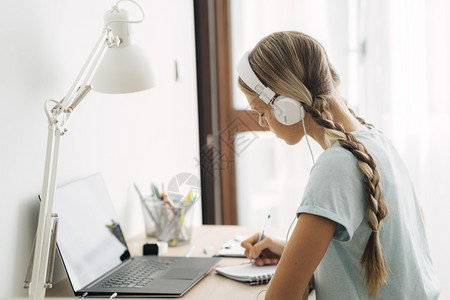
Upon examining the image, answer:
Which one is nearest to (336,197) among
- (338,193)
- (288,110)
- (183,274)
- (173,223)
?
(338,193)

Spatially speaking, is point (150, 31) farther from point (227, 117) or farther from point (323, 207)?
point (323, 207)

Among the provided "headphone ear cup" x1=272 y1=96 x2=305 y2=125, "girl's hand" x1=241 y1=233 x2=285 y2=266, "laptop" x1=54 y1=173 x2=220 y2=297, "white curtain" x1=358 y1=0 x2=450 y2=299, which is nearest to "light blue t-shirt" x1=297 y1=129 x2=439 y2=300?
"headphone ear cup" x1=272 y1=96 x2=305 y2=125

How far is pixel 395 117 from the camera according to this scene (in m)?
2.24

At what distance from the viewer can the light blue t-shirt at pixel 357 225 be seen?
3.28ft

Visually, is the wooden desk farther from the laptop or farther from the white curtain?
the white curtain

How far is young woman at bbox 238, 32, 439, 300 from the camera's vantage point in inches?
39.0

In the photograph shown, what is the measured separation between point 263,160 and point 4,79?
158 cm

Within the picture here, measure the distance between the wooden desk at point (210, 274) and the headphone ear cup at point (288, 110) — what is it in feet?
1.31

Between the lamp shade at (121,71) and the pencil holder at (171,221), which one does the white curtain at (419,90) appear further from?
the lamp shade at (121,71)

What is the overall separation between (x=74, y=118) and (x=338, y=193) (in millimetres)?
757

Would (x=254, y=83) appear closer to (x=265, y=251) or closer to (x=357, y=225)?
(x=357, y=225)

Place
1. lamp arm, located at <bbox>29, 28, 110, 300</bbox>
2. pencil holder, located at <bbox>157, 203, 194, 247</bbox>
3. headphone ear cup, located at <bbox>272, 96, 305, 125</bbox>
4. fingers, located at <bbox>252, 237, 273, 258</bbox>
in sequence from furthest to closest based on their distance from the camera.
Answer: pencil holder, located at <bbox>157, 203, 194, 247</bbox> → fingers, located at <bbox>252, 237, 273, 258</bbox> → headphone ear cup, located at <bbox>272, 96, 305, 125</bbox> → lamp arm, located at <bbox>29, 28, 110, 300</bbox>

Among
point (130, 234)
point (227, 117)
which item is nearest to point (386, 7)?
point (227, 117)

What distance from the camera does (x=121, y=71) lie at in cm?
130
